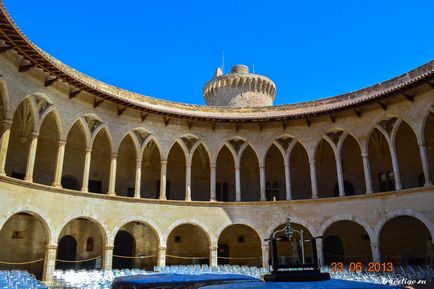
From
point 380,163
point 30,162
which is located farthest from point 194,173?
point 380,163

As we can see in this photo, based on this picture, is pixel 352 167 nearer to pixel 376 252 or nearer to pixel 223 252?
pixel 376 252

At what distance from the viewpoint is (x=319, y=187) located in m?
25.3

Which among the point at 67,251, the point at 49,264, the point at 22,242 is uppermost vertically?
the point at 22,242

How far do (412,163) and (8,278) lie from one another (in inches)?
798

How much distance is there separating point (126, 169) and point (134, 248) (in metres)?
4.81

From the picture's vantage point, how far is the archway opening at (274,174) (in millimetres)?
25781

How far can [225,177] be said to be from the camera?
26.4 meters

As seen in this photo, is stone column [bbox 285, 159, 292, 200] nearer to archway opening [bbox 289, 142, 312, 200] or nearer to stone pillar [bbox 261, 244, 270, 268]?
stone pillar [bbox 261, 244, 270, 268]

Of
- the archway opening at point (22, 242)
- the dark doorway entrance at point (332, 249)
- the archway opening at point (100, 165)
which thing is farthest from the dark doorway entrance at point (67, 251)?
the dark doorway entrance at point (332, 249)

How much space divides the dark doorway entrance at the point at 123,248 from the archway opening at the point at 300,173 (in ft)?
35.0

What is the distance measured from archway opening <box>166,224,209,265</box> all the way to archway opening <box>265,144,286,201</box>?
17.1ft

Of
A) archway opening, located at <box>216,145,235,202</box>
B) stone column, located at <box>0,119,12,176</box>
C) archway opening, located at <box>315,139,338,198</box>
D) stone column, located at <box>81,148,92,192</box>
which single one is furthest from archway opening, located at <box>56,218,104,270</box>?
archway opening, located at <box>315,139,338,198</box>

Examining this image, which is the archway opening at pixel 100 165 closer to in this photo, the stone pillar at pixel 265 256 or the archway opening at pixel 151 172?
the archway opening at pixel 151 172

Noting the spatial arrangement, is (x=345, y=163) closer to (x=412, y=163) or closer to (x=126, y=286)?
(x=412, y=163)
